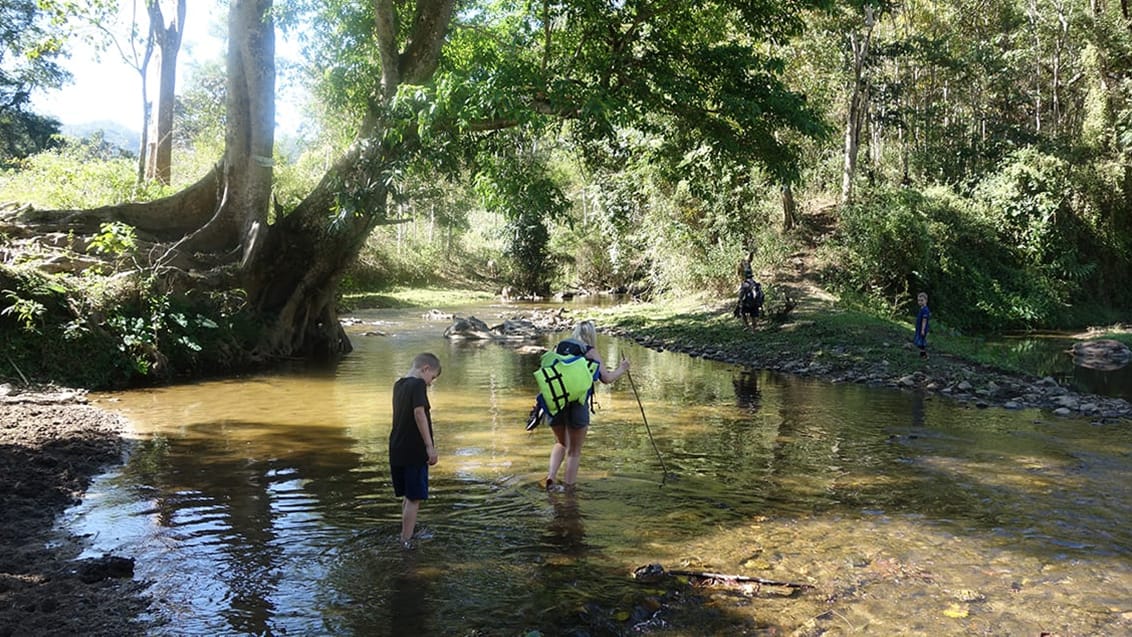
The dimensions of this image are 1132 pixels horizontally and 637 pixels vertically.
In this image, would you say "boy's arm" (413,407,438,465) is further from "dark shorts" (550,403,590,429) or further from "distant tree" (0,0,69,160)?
"distant tree" (0,0,69,160)

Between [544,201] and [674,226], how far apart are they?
43.2ft

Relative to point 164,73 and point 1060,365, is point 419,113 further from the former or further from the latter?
point 1060,365

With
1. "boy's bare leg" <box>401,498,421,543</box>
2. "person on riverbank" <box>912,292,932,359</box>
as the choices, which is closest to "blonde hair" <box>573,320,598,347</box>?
"boy's bare leg" <box>401,498,421,543</box>

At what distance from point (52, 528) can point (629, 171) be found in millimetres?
21402

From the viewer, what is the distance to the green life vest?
24.7ft

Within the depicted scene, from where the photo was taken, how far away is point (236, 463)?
870cm

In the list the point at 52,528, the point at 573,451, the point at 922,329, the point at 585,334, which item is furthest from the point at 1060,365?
the point at 52,528

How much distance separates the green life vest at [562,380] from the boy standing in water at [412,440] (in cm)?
158

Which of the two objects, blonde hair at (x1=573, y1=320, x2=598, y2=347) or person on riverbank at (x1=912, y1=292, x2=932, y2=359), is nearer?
blonde hair at (x1=573, y1=320, x2=598, y2=347)

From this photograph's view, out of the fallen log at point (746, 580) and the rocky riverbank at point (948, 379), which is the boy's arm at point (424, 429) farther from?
the rocky riverbank at point (948, 379)

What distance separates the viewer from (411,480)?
617 centimetres

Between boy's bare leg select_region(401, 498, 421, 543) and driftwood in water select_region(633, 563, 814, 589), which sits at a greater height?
boy's bare leg select_region(401, 498, 421, 543)

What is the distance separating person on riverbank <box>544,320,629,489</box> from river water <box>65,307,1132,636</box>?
346 mm

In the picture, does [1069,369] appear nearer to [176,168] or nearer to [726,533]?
[726,533]
